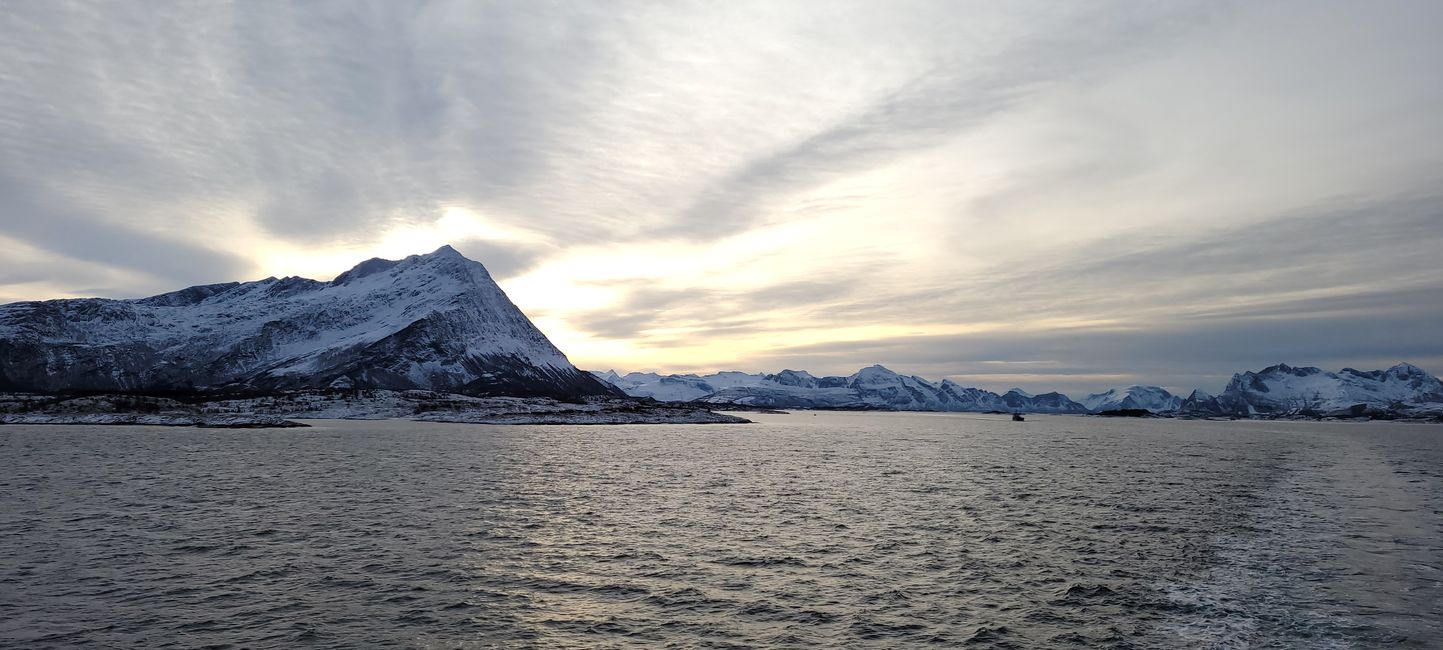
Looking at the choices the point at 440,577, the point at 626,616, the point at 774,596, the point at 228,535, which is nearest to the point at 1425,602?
the point at 774,596

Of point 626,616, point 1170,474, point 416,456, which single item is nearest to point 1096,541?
point 626,616

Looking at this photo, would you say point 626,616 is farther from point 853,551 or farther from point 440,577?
point 853,551

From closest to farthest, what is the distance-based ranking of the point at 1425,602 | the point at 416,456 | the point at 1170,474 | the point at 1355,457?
the point at 1425,602, the point at 1170,474, the point at 416,456, the point at 1355,457

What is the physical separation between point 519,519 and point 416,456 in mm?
53593

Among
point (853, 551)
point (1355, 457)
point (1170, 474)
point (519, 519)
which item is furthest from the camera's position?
point (1355, 457)

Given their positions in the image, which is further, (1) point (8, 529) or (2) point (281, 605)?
(1) point (8, 529)

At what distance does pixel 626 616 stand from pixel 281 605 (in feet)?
37.2

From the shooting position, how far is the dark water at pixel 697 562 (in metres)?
23.0

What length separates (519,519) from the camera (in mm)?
43969

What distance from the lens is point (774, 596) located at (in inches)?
1067

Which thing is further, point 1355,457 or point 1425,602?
point 1355,457

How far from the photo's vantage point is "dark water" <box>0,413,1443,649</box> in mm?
22969

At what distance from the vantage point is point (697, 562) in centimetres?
3262

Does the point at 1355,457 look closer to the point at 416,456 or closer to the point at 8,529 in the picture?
the point at 416,456
